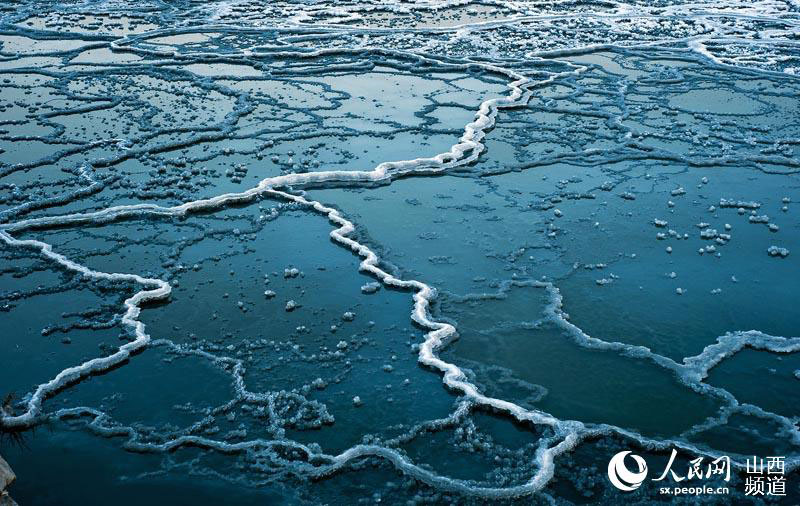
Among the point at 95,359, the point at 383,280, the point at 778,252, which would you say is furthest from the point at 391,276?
the point at 778,252

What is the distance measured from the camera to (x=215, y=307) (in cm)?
683

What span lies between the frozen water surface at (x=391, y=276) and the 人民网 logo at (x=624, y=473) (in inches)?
2.8

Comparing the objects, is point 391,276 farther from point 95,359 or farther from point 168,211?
point 168,211

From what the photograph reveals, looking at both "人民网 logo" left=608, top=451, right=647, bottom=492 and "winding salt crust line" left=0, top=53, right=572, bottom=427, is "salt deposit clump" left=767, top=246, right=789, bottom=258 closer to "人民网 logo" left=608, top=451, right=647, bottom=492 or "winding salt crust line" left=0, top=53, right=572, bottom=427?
"winding salt crust line" left=0, top=53, right=572, bottom=427

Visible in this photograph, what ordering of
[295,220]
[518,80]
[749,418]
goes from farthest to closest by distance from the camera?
[518,80]
[295,220]
[749,418]

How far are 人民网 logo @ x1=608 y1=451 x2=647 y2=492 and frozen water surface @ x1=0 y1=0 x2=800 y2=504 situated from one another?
71mm

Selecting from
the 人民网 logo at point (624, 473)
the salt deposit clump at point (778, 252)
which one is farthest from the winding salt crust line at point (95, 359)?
the salt deposit clump at point (778, 252)

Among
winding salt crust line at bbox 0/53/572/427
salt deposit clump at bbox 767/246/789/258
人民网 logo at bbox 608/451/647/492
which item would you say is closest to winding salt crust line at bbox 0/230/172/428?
winding salt crust line at bbox 0/53/572/427

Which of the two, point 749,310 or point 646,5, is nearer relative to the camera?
point 749,310

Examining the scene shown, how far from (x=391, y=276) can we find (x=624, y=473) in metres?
2.92

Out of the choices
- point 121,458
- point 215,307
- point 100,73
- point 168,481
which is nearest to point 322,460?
point 168,481

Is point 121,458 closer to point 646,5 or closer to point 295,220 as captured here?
point 295,220

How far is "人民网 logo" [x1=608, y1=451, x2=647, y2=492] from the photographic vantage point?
4.94 m

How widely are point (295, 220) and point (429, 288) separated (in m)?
2.05
